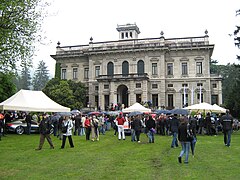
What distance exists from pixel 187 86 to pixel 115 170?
4031cm

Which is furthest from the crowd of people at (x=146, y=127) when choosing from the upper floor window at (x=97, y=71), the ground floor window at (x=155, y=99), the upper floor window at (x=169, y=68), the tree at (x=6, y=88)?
the upper floor window at (x=97, y=71)

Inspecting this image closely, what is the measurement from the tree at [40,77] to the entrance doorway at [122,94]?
64402mm

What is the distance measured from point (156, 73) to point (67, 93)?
1444 cm

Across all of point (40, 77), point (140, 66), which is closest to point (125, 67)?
point (140, 66)

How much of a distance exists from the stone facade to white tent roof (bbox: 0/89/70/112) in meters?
23.9

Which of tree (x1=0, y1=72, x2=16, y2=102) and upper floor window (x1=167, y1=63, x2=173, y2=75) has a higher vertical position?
upper floor window (x1=167, y1=63, x2=173, y2=75)

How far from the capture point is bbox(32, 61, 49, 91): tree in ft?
356

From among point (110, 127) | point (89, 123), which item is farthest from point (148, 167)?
point (110, 127)

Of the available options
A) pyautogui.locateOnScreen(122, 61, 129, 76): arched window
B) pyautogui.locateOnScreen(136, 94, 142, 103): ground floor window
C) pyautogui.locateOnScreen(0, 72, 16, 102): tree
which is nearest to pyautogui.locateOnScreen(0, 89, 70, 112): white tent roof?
pyautogui.locateOnScreen(0, 72, 16, 102): tree

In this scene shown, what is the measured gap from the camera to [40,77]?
111062 mm

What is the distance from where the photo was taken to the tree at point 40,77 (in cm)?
10857

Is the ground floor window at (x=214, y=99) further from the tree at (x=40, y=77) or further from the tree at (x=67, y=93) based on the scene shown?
the tree at (x=40, y=77)

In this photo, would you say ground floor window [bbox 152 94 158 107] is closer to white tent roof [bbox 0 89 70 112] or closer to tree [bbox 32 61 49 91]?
white tent roof [bbox 0 89 70 112]

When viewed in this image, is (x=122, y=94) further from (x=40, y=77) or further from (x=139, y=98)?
(x=40, y=77)
